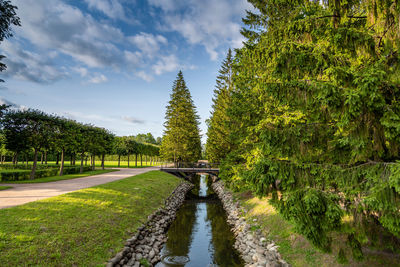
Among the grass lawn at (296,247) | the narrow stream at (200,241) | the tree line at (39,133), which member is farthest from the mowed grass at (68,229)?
the tree line at (39,133)

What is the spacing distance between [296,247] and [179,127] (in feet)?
85.9

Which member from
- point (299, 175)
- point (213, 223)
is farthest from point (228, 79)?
point (299, 175)

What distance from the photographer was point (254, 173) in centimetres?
470

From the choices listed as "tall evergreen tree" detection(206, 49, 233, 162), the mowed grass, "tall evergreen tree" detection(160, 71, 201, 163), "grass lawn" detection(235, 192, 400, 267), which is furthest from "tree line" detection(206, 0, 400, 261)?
"tall evergreen tree" detection(160, 71, 201, 163)

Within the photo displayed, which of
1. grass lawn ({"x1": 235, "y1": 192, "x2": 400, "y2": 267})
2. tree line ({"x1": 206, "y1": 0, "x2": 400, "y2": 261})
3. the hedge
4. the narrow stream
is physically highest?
tree line ({"x1": 206, "y1": 0, "x2": 400, "y2": 261})

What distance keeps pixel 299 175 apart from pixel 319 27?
3.71 m

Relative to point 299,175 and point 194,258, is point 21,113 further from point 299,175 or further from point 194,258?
point 299,175

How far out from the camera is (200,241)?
33.8ft

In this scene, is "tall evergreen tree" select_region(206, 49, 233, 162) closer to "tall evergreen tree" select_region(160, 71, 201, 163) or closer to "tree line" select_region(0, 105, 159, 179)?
"tall evergreen tree" select_region(160, 71, 201, 163)

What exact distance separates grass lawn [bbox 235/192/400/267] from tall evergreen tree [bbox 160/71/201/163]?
69.6 feet

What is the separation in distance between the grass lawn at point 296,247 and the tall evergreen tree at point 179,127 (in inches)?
835

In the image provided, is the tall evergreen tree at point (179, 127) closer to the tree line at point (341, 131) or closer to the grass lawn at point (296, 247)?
the grass lawn at point (296, 247)

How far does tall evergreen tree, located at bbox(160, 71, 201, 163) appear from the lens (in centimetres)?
3164

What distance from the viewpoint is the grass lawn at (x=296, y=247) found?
17.9 ft
